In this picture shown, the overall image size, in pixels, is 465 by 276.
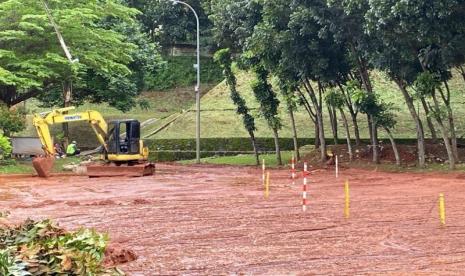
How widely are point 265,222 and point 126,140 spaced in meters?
16.4

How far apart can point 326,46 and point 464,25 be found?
28.4 ft

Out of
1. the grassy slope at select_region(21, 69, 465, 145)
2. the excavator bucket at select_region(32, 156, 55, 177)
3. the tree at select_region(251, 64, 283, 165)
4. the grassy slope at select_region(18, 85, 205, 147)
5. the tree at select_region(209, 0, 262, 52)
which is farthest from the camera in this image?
the grassy slope at select_region(18, 85, 205, 147)

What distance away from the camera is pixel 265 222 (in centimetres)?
1416

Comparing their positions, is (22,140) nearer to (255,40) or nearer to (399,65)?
(255,40)

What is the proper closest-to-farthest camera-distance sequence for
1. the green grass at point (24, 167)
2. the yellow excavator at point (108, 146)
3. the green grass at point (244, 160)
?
the yellow excavator at point (108, 146)
the green grass at point (24, 167)
the green grass at point (244, 160)

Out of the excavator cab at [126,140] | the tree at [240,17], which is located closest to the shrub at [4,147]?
the excavator cab at [126,140]

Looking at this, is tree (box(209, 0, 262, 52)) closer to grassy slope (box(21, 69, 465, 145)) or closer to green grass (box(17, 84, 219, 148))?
grassy slope (box(21, 69, 465, 145))

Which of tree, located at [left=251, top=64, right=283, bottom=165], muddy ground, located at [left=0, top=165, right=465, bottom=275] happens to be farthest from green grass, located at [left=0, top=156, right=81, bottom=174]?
tree, located at [left=251, top=64, right=283, bottom=165]

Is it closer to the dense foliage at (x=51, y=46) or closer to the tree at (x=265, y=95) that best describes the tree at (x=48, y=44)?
the dense foliage at (x=51, y=46)

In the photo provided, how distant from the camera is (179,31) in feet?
221

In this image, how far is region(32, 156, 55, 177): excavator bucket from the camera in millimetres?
28109

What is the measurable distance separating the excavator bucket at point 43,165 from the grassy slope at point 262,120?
58.2 ft

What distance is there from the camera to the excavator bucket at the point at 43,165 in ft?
92.2

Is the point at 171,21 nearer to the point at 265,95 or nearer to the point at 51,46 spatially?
the point at 51,46
